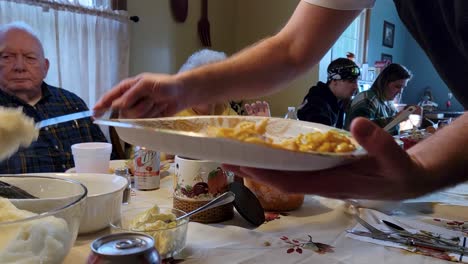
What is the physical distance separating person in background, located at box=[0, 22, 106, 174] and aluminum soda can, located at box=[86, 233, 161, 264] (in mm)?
1344

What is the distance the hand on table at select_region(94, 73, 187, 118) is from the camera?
2.57ft

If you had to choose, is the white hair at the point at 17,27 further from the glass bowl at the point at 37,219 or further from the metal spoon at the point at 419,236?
the metal spoon at the point at 419,236

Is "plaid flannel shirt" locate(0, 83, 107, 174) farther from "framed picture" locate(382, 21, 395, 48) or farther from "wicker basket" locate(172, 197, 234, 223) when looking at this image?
"framed picture" locate(382, 21, 395, 48)

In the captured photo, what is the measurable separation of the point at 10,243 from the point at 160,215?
0.93 ft

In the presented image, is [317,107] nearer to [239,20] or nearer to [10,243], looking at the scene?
[239,20]

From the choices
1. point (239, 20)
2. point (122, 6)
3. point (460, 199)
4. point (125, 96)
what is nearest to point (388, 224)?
point (460, 199)

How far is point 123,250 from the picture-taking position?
513 millimetres

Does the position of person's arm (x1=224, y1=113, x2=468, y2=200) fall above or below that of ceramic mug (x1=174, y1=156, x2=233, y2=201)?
above

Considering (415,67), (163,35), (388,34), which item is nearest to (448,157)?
(163,35)

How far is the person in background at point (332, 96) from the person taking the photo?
8.79ft

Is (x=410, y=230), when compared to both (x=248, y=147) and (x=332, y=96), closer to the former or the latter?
(x=248, y=147)

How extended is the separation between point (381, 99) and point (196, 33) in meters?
1.56

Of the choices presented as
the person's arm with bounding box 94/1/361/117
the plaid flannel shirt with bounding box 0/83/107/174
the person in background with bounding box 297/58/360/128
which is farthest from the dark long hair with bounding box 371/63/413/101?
the person's arm with bounding box 94/1/361/117

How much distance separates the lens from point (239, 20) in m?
3.69
